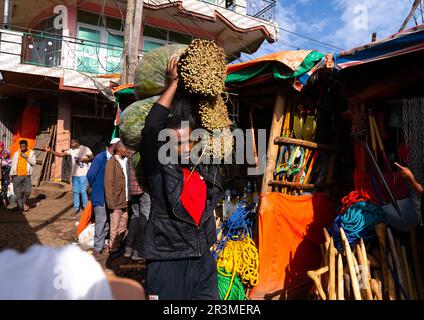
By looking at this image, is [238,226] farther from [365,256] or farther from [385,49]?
[385,49]

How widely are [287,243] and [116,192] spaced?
2752 mm

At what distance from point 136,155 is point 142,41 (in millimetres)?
11367

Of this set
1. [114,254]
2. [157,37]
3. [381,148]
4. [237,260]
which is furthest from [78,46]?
[381,148]

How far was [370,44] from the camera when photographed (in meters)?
3.01

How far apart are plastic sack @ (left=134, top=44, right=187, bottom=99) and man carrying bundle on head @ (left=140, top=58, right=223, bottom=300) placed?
9cm

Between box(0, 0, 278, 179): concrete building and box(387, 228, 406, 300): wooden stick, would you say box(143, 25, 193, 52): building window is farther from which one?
box(387, 228, 406, 300): wooden stick

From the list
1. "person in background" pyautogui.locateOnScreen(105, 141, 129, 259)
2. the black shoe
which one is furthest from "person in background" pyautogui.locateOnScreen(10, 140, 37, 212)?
the black shoe

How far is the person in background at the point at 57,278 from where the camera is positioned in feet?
2.40

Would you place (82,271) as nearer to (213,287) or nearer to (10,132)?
(213,287)

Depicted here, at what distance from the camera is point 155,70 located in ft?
6.95

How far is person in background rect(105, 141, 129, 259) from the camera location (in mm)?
5043

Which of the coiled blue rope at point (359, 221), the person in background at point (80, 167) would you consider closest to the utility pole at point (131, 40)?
the person in background at point (80, 167)

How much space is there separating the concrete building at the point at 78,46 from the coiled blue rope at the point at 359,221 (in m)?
8.45

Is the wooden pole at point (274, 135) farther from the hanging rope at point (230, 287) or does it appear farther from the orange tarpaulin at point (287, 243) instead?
the hanging rope at point (230, 287)
